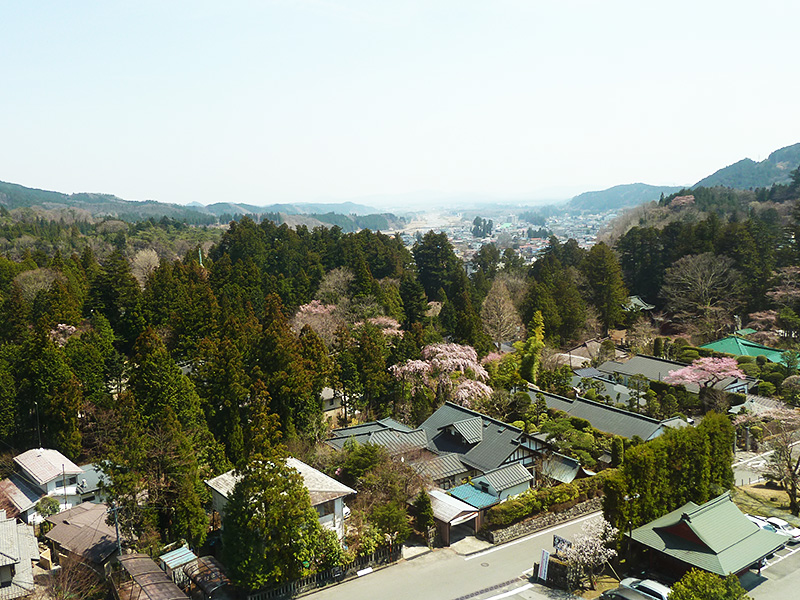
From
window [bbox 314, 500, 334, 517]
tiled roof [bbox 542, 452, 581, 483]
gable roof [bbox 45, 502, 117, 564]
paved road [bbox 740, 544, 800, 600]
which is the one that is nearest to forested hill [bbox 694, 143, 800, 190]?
tiled roof [bbox 542, 452, 581, 483]

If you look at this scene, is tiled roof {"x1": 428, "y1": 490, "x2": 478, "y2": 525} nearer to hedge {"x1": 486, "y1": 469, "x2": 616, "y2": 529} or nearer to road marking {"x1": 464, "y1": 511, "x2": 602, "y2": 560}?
hedge {"x1": 486, "y1": 469, "x2": 616, "y2": 529}

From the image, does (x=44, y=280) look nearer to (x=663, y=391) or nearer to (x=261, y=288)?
(x=261, y=288)

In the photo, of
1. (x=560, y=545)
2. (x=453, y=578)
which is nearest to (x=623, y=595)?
(x=560, y=545)

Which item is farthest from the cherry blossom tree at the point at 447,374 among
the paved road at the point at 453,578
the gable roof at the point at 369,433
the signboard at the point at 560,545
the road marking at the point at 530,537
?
the signboard at the point at 560,545

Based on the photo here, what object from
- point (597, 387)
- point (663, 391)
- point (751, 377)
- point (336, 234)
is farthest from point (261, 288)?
point (751, 377)

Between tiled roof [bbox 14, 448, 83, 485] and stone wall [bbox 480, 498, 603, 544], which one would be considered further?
tiled roof [bbox 14, 448, 83, 485]

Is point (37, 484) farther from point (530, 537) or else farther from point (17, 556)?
point (530, 537)

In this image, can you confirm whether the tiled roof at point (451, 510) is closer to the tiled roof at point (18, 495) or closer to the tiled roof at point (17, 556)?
the tiled roof at point (17, 556)
